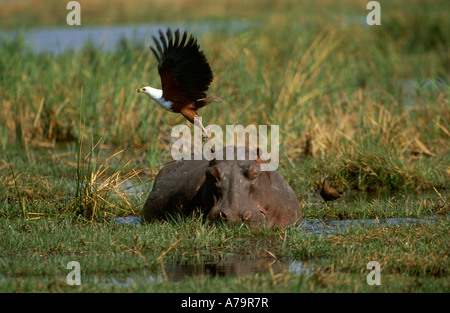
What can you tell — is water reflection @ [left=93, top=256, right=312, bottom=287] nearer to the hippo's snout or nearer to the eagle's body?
the hippo's snout

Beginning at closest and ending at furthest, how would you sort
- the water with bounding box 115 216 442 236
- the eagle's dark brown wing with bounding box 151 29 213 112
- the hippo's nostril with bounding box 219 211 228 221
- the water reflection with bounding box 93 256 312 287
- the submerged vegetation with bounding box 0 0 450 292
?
the water reflection with bounding box 93 256 312 287 < the submerged vegetation with bounding box 0 0 450 292 < the hippo's nostril with bounding box 219 211 228 221 < the water with bounding box 115 216 442 236 < the eagle's dark brown wing with bounding box 151 29 213 112

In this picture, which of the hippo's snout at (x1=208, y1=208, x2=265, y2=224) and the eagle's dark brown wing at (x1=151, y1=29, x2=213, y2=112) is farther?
the eagle's dark brown wing at (x1=151, y1=29, x2=213, y2=112)

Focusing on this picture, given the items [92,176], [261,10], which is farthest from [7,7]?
[92,176]

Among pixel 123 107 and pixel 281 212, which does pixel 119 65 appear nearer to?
pixel 123 107

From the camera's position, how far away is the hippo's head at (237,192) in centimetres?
652

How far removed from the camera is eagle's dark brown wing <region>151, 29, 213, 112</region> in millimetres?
7422

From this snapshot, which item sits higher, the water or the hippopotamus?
the hippopotamus

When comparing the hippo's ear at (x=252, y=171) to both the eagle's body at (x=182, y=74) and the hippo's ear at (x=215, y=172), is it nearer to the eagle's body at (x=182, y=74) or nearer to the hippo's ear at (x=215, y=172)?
the hippo's ear at (x=215, y=172)

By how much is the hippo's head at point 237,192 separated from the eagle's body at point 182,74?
1172 millimetres

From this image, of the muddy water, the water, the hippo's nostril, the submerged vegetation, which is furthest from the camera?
the water

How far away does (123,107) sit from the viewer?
38.6ft

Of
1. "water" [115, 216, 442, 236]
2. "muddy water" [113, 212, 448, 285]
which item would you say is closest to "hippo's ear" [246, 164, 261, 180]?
"water" [115, 216, 442, 236]

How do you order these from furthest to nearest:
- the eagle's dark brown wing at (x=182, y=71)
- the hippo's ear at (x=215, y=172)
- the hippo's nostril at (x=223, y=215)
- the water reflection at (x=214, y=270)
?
the eagle's dark brown wing at (x=182, y=71) → the hippo's ear at (x=215, y=172) → the hippo's nostril at (x=223, y=215) → the water reflection at (x=214, y=270)

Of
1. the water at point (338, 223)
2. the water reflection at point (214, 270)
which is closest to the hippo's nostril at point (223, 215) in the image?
the water reflection at point (214, 270)
